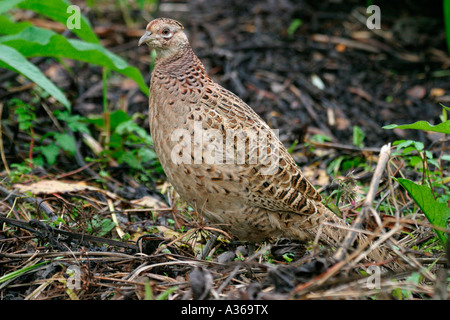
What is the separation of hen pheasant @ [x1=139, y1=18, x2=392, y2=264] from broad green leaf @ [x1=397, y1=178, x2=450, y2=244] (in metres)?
0.55

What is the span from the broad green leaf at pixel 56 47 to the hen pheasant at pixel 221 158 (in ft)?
2.74

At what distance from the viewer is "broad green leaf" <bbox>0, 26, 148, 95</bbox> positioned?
4.25m

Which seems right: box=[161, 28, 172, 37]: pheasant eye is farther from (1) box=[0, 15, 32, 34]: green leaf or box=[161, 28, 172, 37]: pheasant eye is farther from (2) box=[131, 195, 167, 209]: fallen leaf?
(1) box=[0, 15, 32, 34]: green leaf

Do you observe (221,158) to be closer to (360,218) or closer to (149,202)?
(360,218)

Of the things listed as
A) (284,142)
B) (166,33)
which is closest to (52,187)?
(166,33)

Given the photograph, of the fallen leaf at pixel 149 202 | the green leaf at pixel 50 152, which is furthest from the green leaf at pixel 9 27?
the fallen leaf at pixel 149 202

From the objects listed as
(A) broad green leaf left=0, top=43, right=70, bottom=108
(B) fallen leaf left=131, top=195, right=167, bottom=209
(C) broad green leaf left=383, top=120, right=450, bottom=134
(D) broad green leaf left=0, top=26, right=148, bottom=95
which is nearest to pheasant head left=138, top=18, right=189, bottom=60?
(D) broad green leaf left=0, top=26, right=148, bottom=95

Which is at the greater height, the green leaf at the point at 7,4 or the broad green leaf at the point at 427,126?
the green leaf at the point at 7,4

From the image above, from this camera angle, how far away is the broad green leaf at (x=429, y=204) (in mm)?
3250

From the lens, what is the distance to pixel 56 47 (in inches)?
170

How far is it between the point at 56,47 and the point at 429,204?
10.5ft

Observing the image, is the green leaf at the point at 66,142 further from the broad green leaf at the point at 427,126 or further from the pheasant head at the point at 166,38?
the broad green leaf at the point at 427,126
